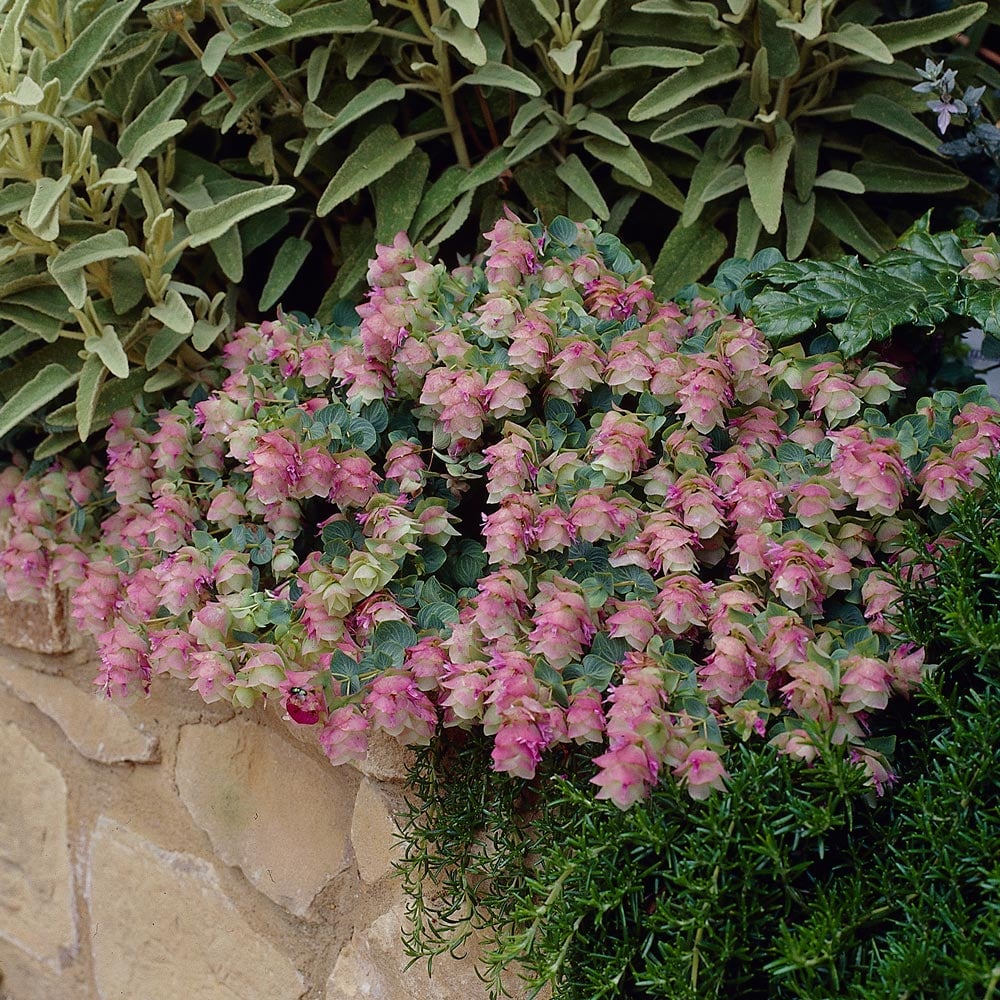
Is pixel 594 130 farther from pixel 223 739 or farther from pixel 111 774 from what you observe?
pixel 111 774

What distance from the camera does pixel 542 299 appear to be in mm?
1429

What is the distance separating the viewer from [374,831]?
1396 millimetres

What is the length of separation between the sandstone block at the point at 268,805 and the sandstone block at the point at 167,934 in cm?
9

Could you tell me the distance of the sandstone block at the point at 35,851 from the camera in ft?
6.23

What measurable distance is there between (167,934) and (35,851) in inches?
14.4

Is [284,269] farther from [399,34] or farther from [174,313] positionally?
[399,34]

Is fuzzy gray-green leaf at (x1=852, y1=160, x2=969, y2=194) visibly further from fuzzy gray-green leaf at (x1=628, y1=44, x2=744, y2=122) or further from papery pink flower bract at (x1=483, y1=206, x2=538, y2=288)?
papery pink flower bract at (x1=483, y1=206, x2=538, y2=288)

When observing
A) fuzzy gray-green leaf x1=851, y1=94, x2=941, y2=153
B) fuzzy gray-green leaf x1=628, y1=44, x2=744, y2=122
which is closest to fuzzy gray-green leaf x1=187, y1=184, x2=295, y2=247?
fuzzy gray-green leaf x1=628, y1=44, x2=744, y2=122

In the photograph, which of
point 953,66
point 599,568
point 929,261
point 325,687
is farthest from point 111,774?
point 953,66

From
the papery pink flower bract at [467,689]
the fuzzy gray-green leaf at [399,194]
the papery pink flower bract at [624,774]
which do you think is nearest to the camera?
the papery pink flower bract at [624,774]

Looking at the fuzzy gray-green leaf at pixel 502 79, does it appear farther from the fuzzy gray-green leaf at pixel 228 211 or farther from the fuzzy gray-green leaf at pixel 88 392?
the fuzzy gray-green leaf at pixel 88 392

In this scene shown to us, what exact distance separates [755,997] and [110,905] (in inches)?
46.4

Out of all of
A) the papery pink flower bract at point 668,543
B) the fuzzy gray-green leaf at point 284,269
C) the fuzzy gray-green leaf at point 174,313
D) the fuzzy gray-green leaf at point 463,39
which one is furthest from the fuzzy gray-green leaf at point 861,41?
the fuzzy gray-green leaf at point 174,313

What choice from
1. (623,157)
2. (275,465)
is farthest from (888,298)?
(275,465)
